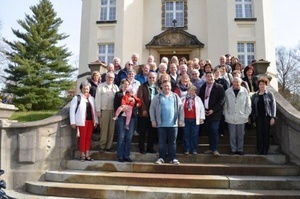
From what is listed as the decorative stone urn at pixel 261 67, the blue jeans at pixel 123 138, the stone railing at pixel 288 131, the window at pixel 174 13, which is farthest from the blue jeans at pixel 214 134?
the window at pixel 174 13

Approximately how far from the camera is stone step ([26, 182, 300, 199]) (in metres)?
5.05

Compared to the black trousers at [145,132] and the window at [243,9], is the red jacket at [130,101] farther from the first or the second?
the window at [243,9]

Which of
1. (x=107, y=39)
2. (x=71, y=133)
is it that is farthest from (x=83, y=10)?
(x=71, y=133)

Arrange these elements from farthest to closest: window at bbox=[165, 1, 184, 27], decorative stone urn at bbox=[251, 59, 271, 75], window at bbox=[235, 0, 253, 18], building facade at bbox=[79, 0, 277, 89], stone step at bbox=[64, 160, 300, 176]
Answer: window at bbox=[165, 1, 184, 27] → window at bbox=[235, 0, 253, 18] → building facade at bbox=[79, 0, 277, 89] → decorative stone urn at bbox=[251, 59, 271, 75] → stone step at bbox=[64, 160, 300, 176]

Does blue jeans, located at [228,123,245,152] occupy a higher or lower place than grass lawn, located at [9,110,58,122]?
lower

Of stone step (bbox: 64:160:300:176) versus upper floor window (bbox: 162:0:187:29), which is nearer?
stone step (bbox: 64:160:300:176)

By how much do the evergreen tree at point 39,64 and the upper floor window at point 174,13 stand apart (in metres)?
12.3

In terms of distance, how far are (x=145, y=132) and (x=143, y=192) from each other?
1688 millimetres

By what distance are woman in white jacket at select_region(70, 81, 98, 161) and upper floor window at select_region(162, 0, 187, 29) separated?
13194 mm

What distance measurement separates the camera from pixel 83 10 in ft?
62.4

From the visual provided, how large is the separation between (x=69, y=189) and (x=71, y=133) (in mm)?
1834

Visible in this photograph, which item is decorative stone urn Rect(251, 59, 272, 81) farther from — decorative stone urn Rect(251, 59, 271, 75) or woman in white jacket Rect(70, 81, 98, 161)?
woman in white jacket Rect(70, 81, 98, 161)

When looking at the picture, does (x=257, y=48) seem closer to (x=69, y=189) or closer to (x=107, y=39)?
(x=107, y=39)

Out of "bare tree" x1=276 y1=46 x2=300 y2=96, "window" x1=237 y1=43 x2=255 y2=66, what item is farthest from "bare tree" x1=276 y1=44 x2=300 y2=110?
"window" x1=237 y1=43 x2=255 y2=66
